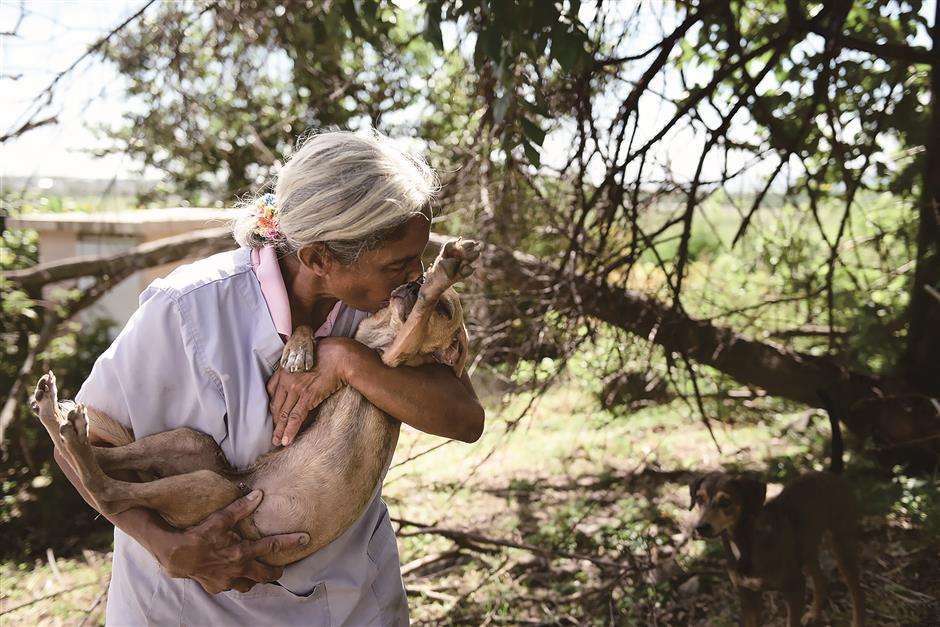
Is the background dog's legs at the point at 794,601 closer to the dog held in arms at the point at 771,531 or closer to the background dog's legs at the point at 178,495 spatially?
the dog held in arms at the point at 771,531

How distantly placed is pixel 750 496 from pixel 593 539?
1.75m

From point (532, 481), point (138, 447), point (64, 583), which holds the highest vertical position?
point (138, 447)

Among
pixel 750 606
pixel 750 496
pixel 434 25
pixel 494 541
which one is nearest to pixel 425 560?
pixel 494 541

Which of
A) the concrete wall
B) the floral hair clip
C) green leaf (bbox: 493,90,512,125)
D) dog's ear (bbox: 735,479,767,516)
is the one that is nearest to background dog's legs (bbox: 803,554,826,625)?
dog's ear (bbox: 735,479,767,516)

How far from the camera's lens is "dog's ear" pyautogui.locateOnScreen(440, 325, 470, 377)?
95.5 inches

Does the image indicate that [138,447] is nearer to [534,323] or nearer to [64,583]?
[534,323]

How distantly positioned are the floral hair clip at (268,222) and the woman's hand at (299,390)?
0.38 m

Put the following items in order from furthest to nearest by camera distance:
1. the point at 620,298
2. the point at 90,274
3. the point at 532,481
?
the point at 532,481 → the point at 90,274 → the point at 620,298

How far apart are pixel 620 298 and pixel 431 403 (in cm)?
283

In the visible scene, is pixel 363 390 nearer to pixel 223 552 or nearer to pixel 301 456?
pixel 301 456

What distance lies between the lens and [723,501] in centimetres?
354

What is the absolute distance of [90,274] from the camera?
5.86m

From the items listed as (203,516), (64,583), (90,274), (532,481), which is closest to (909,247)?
(532,481)

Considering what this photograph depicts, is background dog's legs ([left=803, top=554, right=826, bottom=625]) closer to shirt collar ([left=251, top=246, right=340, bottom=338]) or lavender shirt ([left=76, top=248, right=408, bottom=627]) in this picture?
lavender shirt ([left=76, top=248, right=408, bottom=627])
